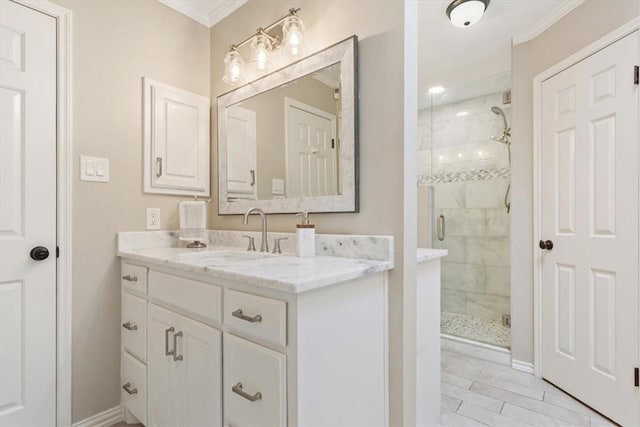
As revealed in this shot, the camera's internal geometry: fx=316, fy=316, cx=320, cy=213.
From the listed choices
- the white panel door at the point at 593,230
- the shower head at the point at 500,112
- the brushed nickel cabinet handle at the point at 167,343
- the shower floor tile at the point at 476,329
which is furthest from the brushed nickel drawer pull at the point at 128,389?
the shower head at the point at 500,112

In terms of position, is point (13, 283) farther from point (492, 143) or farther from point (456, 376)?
point (492, 143)

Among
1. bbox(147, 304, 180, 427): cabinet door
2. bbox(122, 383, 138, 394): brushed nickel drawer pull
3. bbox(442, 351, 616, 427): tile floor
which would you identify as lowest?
bbox(442, 351, 616, 427): tile floor

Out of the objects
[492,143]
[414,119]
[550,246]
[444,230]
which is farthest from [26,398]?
[492,143]

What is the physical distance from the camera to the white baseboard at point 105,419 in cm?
162

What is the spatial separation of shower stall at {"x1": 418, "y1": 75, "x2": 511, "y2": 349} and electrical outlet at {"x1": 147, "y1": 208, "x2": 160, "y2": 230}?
2.39 m

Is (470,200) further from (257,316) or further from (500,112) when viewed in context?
(257,316)

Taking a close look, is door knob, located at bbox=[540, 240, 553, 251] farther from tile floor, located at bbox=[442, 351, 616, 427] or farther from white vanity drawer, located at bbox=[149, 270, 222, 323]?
white vanity drawer, located at bbox=[149, 270, 222, 323]

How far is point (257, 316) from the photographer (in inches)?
38.9

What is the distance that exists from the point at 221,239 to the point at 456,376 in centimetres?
188

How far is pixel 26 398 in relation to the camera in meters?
1.47

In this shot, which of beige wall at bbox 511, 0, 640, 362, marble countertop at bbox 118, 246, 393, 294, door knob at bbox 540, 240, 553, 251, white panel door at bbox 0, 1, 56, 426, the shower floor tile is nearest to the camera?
marble countertop at bbox 118, 246, 393, 294

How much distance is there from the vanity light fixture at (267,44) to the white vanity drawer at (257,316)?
4.09 ft

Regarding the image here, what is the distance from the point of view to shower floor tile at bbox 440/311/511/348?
2.66 metres

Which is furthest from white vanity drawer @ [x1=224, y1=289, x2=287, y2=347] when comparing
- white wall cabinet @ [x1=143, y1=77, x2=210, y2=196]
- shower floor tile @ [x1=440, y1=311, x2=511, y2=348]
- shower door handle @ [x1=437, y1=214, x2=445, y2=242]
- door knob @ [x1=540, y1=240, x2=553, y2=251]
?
shower door handle @ [x1=437, y1=214, x2=445, y2=242]
